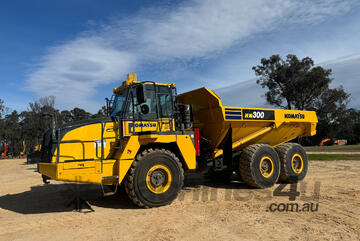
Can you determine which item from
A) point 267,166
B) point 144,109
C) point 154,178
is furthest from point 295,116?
point 154,178

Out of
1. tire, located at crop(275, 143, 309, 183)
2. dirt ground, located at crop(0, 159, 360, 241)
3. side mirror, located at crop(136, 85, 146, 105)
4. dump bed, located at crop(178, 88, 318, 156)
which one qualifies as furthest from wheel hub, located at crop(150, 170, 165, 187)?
tire, located at crop(275, 143, 309, 183)

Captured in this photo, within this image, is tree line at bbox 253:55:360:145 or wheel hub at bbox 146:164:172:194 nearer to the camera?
wheel hub at bbox 146:164:172:194

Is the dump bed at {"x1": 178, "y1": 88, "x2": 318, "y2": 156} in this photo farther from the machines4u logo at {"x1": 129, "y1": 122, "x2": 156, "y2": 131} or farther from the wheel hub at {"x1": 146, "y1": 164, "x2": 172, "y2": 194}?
the wheel hub at {"x1": 146, "y1": 164, "x2": 172, "y2": 194}

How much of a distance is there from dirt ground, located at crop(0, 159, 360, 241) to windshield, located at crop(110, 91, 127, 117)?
225cm

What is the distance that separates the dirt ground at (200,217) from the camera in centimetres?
456

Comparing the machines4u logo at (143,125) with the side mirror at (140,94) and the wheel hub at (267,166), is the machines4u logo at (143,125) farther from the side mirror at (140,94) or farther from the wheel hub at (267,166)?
the wheel hub at (267,166)

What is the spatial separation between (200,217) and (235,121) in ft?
11.0

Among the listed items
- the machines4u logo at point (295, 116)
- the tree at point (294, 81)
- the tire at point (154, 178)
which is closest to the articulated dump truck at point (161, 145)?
the tire at point (154, 178)

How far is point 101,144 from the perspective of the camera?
6.13 metres

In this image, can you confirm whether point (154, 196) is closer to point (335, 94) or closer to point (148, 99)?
point (148, 99)

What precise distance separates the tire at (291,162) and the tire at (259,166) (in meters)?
0.53

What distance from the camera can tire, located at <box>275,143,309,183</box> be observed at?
29.4 ft

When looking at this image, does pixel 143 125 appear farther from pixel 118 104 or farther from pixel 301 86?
pixel 301 86

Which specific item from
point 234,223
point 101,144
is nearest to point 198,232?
point 234,223
